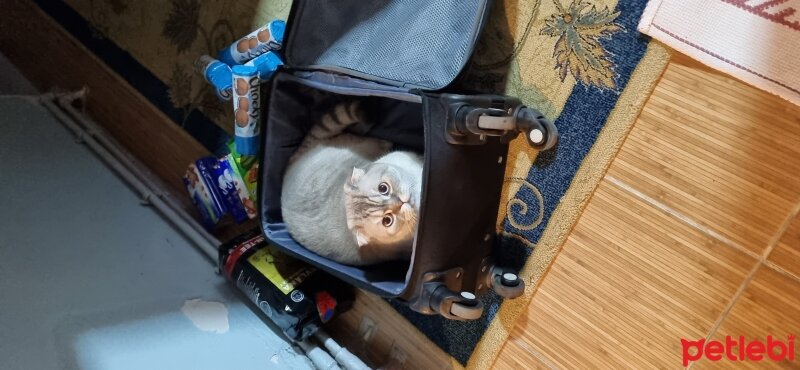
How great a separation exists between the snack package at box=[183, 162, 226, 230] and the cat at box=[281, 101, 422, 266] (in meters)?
0.33

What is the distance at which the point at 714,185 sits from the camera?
36.1 inches

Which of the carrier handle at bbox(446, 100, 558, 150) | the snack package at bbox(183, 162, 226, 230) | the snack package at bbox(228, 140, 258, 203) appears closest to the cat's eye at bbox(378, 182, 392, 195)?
the carrier handle at bbox(446, 100, 558, 150)

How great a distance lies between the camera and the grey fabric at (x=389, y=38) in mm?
1009

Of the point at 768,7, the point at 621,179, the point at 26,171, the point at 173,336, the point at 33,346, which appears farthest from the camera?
the point at 26,171

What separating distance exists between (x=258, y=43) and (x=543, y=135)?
0.72m

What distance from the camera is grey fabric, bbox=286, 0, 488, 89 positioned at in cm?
101

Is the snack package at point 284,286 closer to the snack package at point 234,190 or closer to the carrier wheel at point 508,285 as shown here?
the snack package at point 234,190

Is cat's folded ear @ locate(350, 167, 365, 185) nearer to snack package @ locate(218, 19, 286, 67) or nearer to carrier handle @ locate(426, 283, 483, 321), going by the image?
carrier handle @ locate(426, 283, 483, 321)

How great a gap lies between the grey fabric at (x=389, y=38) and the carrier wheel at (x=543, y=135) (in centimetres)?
17

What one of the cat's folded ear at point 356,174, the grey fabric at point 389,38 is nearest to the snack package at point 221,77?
the grey fabric at point 389,38

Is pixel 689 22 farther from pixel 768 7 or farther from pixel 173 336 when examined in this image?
pixel 173 336

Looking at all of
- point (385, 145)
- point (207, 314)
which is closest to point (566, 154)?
point (385, 145)

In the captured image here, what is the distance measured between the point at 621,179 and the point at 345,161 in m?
0.55

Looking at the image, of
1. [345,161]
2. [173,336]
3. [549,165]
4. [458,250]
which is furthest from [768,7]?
[173,336]
